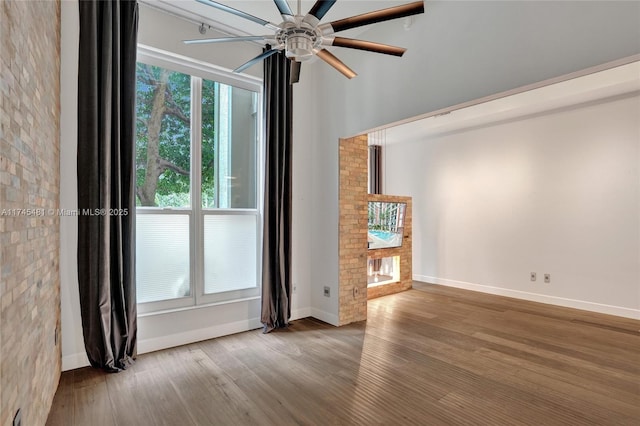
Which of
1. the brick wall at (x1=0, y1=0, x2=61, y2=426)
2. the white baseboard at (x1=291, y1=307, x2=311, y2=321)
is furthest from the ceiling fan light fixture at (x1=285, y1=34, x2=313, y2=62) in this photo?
the white baseboard at (x1=291, y1=307, x2=311, y2=321)

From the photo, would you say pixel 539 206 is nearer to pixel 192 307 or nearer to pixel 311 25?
pixel 311 25

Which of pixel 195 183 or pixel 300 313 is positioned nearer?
pixel 195 183

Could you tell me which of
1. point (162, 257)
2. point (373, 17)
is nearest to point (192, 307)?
point (162, 257)

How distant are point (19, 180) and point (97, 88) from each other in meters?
1.45

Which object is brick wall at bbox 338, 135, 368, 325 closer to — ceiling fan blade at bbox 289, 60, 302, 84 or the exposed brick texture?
the exposed brick texture

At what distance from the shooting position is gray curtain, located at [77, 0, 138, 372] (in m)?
2.60

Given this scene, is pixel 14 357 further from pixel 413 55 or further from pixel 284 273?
pixel 413 55

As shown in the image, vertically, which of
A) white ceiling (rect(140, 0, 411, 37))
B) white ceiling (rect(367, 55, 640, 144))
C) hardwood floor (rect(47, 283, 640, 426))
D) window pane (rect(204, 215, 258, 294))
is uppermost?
white ceiling (rect(140, 0, 411, 37))

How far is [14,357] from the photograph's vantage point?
1.41m

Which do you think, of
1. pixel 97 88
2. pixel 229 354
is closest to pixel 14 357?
pixel 229 354

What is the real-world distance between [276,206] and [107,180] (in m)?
1.62

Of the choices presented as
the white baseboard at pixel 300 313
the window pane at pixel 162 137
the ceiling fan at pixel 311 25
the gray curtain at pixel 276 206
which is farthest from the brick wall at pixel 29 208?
the white baseboard at pixel 300 313

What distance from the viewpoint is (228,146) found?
361cm

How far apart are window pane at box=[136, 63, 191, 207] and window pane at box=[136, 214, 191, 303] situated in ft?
0.61
